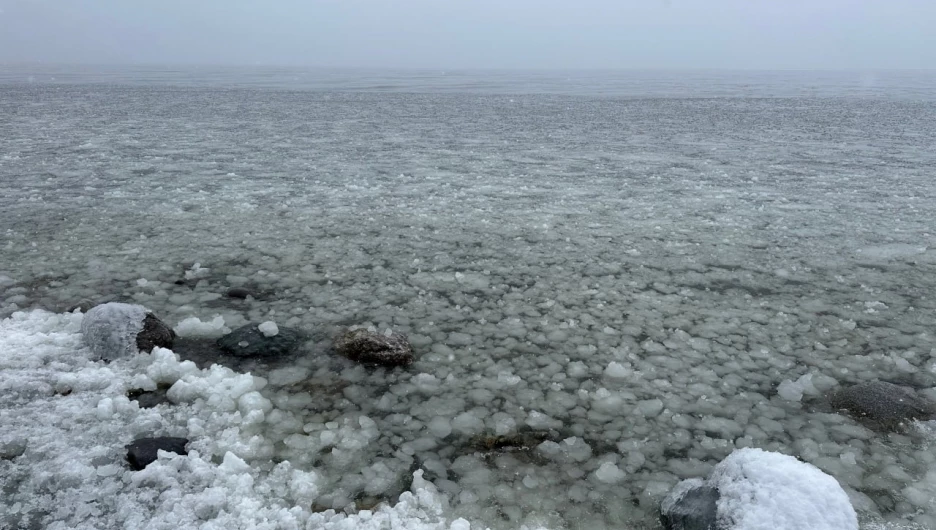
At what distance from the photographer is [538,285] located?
5688 mm

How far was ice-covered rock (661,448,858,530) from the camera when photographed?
8.42ft

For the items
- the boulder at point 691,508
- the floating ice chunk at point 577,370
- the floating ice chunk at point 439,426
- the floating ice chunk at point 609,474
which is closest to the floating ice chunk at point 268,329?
the floating ice chunk at point 439,426

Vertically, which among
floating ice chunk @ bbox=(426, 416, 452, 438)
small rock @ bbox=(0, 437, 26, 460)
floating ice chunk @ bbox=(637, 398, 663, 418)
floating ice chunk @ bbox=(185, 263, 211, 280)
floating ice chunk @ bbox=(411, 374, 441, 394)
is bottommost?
floating ice chunk @ bbox=(426, 416, 452, 438)

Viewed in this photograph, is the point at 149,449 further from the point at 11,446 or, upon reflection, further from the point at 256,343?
the point at 256,343

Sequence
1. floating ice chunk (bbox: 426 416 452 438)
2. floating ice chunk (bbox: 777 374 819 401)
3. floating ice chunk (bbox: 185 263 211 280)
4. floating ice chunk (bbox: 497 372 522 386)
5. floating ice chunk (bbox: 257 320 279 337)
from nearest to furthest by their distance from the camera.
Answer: floating ice chunk (bbox: 426 416 452 438)
floating ice chunk (bbox: 777 374 819 401)
floating ice chunk (bbox: 497 372 522 386)
floating ice chunk (bbox: 257 320 279 337)
floating ice chunk (bbox: 185 263 211 280)

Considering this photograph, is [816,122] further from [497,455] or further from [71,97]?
[71,97]

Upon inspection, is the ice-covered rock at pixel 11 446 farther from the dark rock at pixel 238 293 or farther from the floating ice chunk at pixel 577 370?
the floating ice chunk at pixel 577 370

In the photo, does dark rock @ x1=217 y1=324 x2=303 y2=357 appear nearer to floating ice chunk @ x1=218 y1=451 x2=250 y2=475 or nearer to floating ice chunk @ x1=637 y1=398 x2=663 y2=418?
floating ice chunk @ x1=218 y1=451 x2=250 y2=475

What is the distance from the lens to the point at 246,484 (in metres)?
3.09

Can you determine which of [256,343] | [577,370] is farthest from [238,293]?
[577,370]

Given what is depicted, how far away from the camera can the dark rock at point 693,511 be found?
275cm

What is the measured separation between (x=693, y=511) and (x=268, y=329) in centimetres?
317

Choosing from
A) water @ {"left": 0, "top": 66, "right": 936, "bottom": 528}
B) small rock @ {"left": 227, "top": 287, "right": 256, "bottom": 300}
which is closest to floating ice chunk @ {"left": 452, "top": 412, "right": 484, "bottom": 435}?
water @ {"left": 0, "top": 66, "right": 936, "bottom": 528}

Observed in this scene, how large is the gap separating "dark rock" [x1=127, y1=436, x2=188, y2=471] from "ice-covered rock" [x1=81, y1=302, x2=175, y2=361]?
1.12 meters
